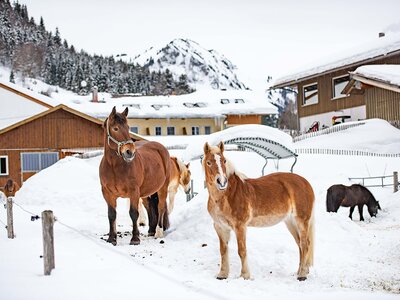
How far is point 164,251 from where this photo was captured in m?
8.66

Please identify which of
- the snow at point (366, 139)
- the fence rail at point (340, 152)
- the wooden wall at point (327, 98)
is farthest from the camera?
the wooden wall at point (327, 98)

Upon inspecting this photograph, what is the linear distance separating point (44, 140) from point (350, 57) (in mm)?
21408

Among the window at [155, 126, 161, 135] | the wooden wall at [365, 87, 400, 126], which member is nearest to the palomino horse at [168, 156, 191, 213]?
the wooden wall at [365, 87, 400, 126]

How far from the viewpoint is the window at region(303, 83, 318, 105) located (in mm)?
40719

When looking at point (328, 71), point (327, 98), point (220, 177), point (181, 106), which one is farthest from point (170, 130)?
point (220, 177)

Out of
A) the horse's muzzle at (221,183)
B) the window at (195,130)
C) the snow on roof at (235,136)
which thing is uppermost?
the window at (195,130)

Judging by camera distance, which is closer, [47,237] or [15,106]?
[47,237]

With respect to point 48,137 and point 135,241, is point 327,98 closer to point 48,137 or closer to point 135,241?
point 48,137

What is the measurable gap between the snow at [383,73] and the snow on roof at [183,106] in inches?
711

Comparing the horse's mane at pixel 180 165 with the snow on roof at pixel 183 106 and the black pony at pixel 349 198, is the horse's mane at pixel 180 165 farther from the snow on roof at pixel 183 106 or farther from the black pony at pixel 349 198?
the snow on roof at pixel 183 106

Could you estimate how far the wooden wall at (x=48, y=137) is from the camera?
28.5 m

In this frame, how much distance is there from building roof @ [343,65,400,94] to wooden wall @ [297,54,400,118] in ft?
10.3

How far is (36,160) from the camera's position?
29.0 meters

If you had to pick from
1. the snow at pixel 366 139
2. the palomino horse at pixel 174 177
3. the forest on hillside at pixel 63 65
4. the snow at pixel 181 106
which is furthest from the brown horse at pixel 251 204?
the forest on hillside at pixel 63 65
